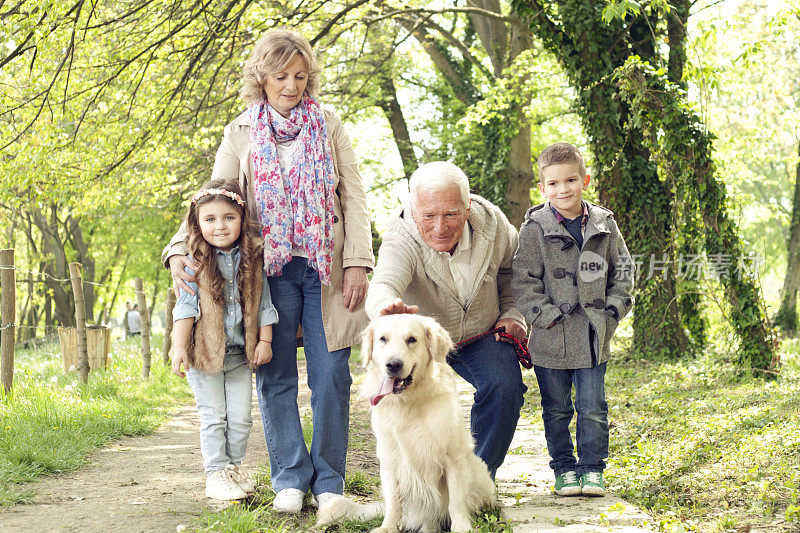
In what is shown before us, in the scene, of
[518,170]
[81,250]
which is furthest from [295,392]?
[81,250]

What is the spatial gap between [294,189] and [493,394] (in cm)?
156

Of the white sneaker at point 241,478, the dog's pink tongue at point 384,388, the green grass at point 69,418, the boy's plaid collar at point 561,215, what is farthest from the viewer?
the green grass at point 69,418

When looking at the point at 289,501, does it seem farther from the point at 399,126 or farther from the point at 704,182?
the point at 399,126

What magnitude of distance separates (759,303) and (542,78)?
329 inches

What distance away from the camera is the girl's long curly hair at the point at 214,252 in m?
3.97

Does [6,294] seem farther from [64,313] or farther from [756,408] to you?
[64,313]

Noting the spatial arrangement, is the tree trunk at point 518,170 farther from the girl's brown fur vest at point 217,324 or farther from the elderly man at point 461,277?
the girl's brown fur vest at point 217,324

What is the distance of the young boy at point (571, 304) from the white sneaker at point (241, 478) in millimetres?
1764

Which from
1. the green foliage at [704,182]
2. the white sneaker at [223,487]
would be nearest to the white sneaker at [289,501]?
the white sneaker at [223,487]

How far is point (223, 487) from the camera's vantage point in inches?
156

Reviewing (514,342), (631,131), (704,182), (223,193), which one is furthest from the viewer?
(631,131)

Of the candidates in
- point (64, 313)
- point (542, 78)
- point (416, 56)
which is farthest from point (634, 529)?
point (64, 313)

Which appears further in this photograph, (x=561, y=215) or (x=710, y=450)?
(x=710, y=450)

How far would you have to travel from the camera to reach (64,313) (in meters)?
23.3
